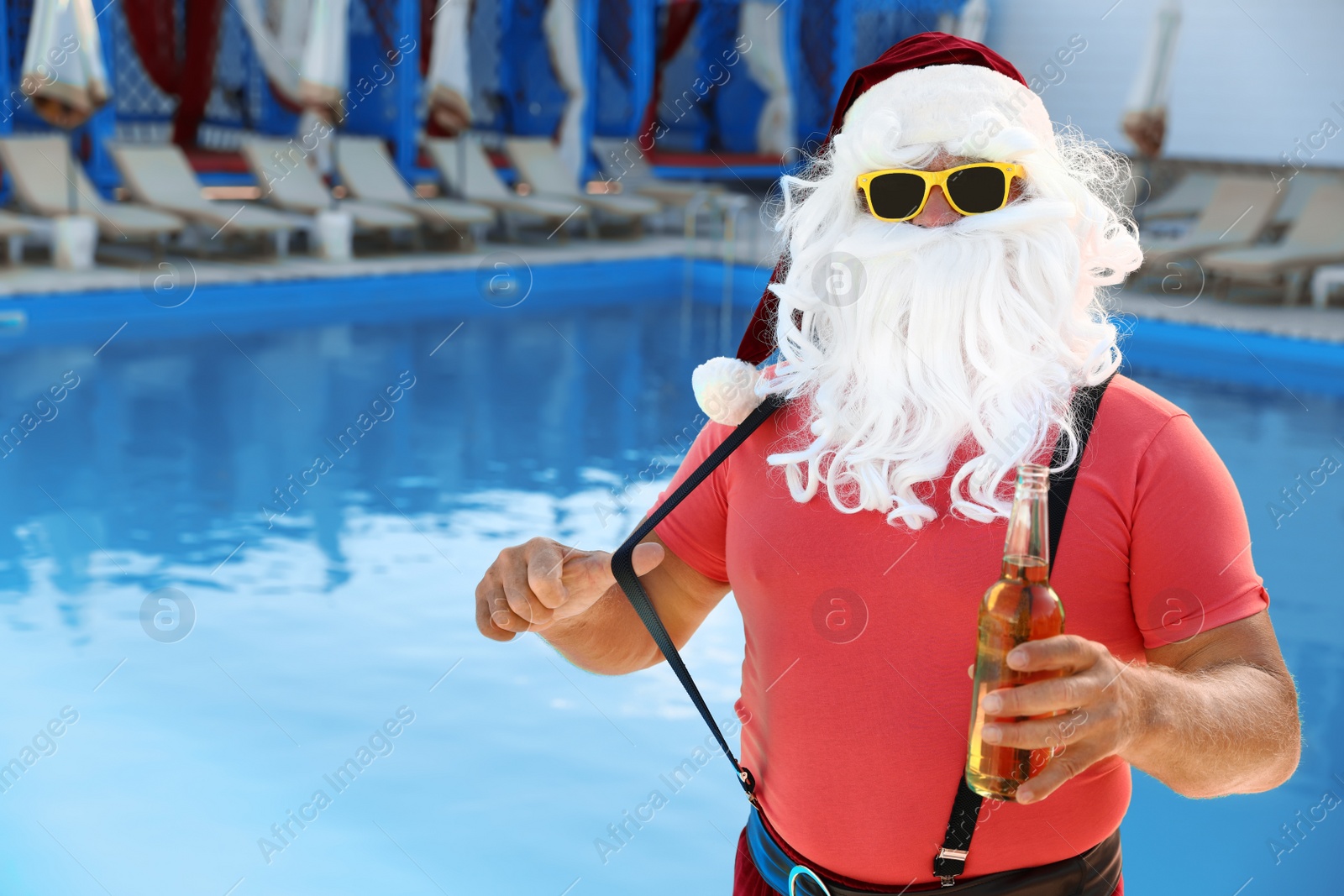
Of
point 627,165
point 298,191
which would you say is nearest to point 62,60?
point 298,191

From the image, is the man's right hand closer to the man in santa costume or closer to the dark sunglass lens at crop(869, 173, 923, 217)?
the man in santa costume

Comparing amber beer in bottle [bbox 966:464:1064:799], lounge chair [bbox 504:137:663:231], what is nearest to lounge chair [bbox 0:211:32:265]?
lounge chair [bbox 504:137:663:231]

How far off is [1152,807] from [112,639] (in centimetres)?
305

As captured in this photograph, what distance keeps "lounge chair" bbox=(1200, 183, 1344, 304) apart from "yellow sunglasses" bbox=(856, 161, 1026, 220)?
9370 millimetres

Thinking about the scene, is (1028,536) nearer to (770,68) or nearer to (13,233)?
(13,233)

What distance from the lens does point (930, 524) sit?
4.09 ft

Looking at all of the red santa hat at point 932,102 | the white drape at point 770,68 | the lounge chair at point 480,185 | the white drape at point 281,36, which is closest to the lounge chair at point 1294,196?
the white drape at point 770,68

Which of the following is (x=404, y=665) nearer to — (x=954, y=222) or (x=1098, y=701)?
(x=954, y=222)

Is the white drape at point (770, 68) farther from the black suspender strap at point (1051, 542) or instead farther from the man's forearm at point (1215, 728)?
the man's forearm at point (1215, 728)

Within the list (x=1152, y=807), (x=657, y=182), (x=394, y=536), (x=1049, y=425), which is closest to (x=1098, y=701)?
(x=1049, y=425)

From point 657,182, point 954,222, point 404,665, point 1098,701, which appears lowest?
point 657,182

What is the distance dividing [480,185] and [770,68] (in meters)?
4.41

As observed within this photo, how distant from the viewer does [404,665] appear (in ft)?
13.2

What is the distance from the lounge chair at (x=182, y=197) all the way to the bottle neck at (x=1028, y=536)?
9.96 metres
